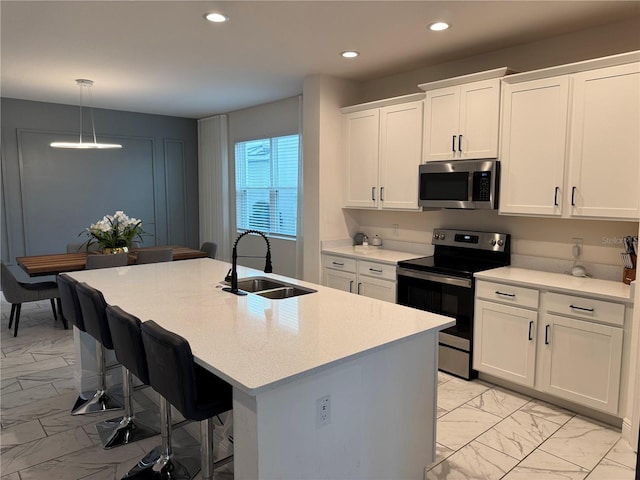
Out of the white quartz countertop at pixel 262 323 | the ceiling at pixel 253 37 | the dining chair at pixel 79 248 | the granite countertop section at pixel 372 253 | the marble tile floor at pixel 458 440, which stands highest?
the ceiling at pixel 253 37

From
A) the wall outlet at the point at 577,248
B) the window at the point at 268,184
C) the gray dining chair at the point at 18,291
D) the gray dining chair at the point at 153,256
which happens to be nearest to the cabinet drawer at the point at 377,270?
the wall outlet at the point at 577,248

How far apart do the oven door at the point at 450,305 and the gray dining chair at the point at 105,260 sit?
290 cm

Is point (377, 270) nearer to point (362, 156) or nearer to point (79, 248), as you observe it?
point (362, 156)

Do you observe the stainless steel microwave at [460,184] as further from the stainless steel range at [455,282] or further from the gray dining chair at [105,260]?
the gray dining chair at [105,260]

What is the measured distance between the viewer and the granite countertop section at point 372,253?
165 inches

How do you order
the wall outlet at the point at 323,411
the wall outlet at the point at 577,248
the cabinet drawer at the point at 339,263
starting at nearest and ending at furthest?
the wall outlet at the point at 323,411, the wall outlet at the point at 577,248, the cabinet drawer at the point at 339,263

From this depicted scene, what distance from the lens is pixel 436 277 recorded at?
146 inches

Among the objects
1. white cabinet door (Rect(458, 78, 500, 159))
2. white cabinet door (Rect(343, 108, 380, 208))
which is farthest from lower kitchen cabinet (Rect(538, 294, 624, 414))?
white cabinet door (Rect(343, 108, 380, 208))

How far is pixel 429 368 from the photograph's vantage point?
222cm

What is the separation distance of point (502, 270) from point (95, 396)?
3.17 meters

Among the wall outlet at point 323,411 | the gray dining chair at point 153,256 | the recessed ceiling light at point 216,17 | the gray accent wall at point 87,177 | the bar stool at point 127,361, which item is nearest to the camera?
the wall outlet at point 323,411

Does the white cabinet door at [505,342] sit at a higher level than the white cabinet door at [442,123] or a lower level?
lower

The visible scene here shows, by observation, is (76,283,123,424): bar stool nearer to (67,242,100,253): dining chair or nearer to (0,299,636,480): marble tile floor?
(0,299,636,480): marble tile floor

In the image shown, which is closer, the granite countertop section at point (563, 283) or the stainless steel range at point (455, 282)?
the granite countertop section at point (563, 283)
